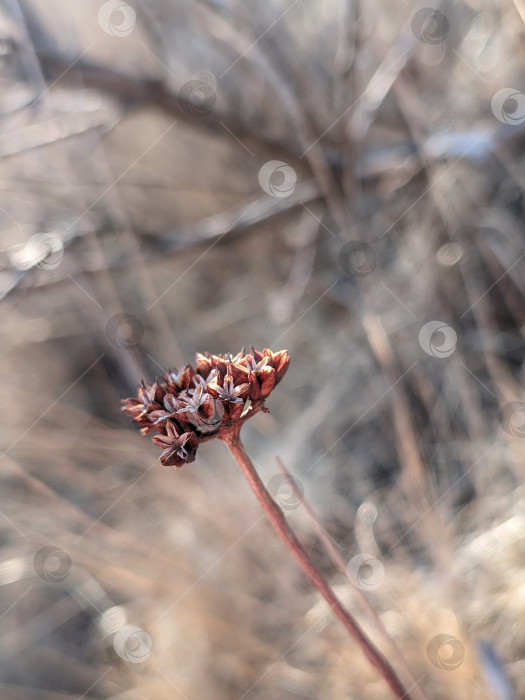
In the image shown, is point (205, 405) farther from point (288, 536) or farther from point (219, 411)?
point (288, 536)

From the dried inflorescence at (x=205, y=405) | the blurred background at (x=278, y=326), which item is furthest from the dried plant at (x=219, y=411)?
the blurred background at (x=278, y=326)

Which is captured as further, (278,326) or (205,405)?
(278,326)

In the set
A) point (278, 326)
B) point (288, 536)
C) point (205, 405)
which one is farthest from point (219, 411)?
point (278, 326)

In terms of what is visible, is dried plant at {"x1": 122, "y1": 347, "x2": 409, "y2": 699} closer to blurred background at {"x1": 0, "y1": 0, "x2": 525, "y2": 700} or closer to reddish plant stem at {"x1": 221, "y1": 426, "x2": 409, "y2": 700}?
reddish plant stem at {"x1": 221, "y1": 426, "x2": 409, "y2": 700}

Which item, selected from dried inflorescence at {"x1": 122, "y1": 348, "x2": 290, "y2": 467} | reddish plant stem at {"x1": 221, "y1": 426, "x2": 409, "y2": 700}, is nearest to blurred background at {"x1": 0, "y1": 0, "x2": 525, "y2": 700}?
reddish plant stem at {"x1": 221, "y1": 426, "x2": 409, "y2": 700}

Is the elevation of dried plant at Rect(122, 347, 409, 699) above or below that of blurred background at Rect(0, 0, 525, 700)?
below

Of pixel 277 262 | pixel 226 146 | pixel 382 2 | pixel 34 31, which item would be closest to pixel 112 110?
pixel 34 31
